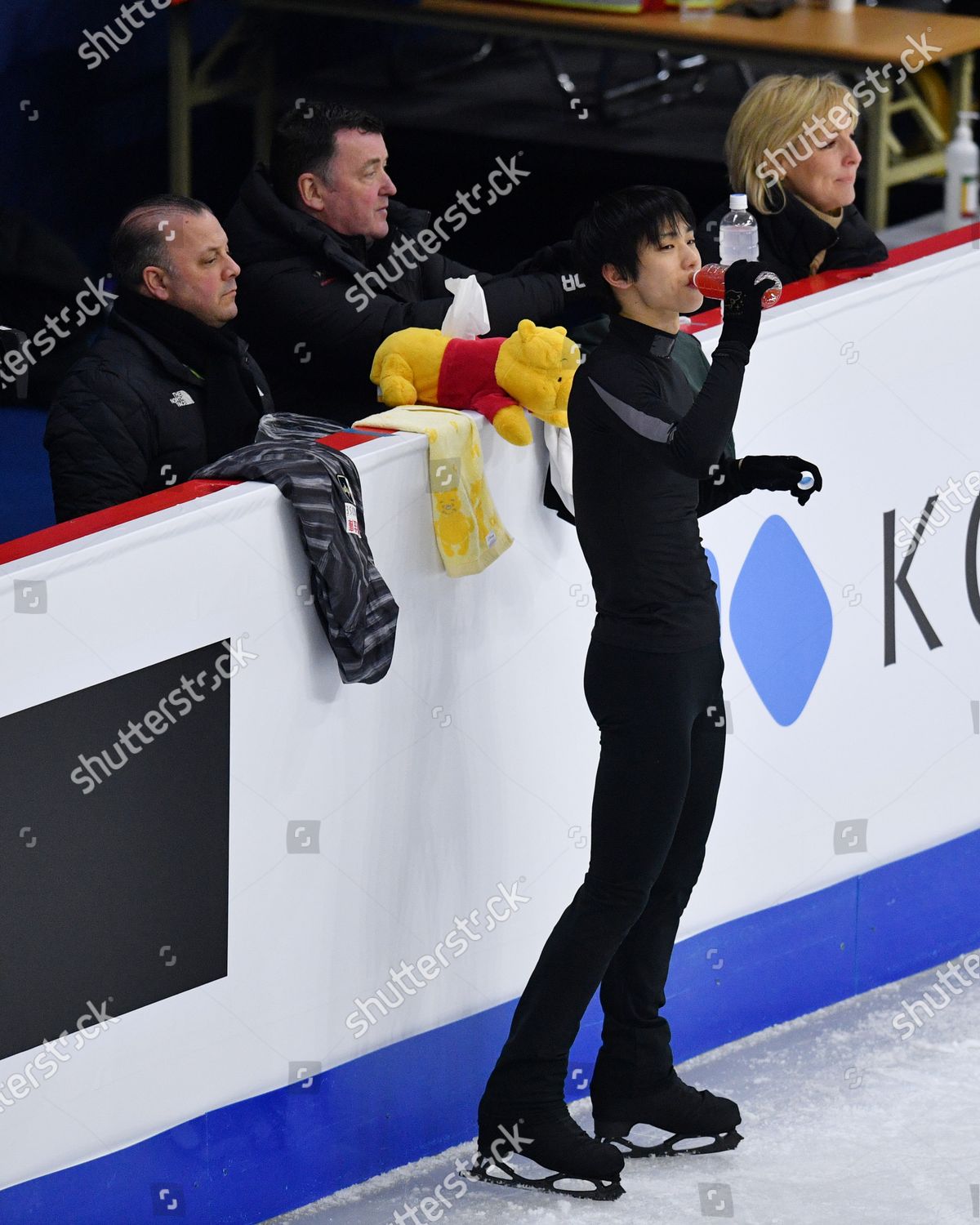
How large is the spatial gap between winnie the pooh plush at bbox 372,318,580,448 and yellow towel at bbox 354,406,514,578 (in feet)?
0.19

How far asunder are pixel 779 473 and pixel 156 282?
3.48 feet

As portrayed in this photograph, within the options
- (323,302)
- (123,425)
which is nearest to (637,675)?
(123,425)

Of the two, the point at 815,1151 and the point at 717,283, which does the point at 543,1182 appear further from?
the point at 717,283

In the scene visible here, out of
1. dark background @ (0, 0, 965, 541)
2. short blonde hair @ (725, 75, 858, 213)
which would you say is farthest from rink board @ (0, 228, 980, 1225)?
dark background @ (0, 0, 965, 541)

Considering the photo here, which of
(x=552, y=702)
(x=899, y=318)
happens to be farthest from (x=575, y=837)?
(x=899, y=318)

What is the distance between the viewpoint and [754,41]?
786cm

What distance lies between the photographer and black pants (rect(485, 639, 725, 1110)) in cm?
324

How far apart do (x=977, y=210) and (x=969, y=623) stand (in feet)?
14.0

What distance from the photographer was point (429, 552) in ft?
10.8

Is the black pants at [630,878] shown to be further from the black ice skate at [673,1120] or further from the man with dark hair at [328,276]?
the man with dark hair at [328,276]

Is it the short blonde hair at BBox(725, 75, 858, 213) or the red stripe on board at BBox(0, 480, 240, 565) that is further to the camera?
the short blonde hair at BBox(725, 75, 858, 213)

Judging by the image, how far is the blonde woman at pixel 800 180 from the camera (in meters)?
4.03

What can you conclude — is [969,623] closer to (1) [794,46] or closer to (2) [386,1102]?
(2) [386,1102]

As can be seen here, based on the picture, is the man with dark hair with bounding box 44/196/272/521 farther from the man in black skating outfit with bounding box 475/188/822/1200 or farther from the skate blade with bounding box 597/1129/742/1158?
the skate blade with bounding box 597/1129/742/1158
